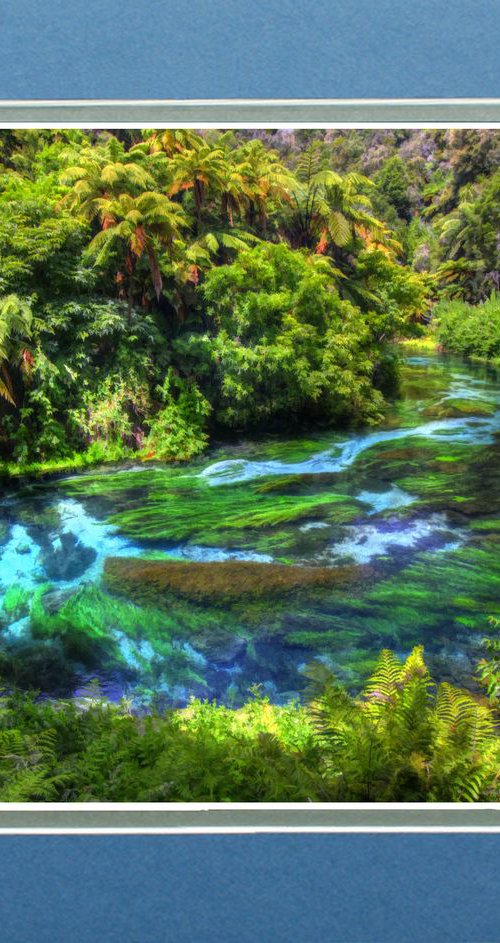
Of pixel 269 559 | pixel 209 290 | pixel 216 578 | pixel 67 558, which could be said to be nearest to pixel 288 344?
pixel 209 290

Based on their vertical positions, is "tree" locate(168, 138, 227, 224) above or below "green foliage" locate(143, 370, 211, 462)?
above

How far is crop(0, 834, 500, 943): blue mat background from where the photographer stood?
8.31 feet

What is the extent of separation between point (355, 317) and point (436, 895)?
8.29 feet

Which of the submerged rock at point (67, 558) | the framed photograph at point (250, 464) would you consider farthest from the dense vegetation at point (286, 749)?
the submerged rock at point (67, 558)

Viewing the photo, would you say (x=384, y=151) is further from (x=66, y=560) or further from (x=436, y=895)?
(x=436, y=895)

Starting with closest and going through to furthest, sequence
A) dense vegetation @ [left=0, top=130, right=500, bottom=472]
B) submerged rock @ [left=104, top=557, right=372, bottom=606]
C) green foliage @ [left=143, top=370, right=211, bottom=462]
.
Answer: submerged rock @ [left=104, top=557, right=372, bottom=606] < dense vegetation @ [left=0, top=130, right=500, bottom=472] < green foliage @ [left=143, top=370, right=211, bottom=462]

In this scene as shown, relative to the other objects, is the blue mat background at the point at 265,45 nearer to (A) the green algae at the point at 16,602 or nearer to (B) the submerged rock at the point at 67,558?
(B) the submerged rock at the point at 67,558

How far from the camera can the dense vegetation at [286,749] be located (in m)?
2.60

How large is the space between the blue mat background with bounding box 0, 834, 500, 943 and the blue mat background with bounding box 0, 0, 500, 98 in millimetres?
3154

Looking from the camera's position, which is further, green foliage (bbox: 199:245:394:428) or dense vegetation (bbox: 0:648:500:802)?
green foliage (bbox: 199:245:394:428)

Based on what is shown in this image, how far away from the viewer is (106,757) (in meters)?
2.65

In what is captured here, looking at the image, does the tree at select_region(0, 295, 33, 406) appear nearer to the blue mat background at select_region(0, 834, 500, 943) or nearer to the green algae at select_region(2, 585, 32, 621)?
the green algae at select_region(2, 585, 32, 621)

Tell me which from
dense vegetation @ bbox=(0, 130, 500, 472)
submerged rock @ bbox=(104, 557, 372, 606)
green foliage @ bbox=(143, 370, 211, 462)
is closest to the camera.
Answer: submerged rock @ bbox=(104, 557, 372, 606)

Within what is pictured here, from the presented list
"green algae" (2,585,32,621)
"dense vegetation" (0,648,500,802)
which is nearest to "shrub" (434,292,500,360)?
"dense vegetation" (0,648,500,802)
